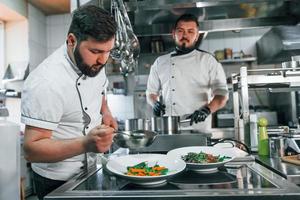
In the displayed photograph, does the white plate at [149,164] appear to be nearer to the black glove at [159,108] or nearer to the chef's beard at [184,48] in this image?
the black glove at [159,108]

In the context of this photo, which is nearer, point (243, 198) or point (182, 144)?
point (243, 198)

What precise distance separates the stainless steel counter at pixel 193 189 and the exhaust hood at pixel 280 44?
7.79 ft

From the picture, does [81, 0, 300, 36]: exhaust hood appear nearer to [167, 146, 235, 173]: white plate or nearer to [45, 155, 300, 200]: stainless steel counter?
[167, 146, 235, 173]: white plate

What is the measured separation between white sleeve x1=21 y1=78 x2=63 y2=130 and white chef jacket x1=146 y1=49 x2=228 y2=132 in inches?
50.7

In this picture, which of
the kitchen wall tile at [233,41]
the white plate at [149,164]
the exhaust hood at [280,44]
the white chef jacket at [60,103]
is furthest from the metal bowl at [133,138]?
the kitchen wall tile at [233,41]

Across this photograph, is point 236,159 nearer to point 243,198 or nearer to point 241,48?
point 243,198

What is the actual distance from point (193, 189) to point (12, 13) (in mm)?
3551

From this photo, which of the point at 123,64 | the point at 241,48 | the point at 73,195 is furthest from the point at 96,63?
the point at 241,48

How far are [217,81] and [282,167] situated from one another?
3.69 feet

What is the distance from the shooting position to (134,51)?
6.06ft

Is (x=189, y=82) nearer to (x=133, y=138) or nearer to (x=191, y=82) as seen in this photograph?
(x=191, y=82)

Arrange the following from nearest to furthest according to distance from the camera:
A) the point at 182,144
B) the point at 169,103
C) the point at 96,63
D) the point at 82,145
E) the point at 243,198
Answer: the point at 243,198
the point at 82,145
the point at 96,63
the point at 182,144
the point at 169,103

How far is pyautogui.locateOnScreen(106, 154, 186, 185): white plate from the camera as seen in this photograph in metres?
0.84

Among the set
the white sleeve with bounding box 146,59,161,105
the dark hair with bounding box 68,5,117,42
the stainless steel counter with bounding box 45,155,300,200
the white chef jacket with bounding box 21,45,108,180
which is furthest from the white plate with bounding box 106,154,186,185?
the white sleeve with bounding box 146,59,161,105
